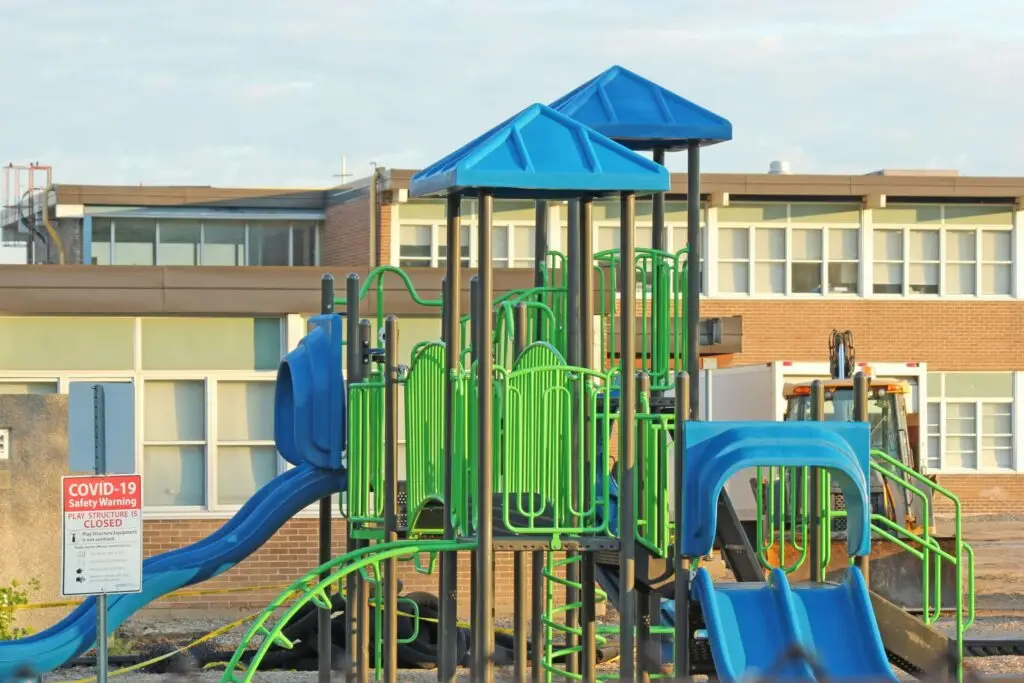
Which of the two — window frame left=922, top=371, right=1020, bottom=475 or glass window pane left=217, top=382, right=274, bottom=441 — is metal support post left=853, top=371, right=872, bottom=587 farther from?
window frame left=922, top=371, right=1020, bottom=475

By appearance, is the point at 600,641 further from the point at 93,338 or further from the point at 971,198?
the point at 971,198

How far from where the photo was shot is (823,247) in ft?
124

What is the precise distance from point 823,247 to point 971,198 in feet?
11.5

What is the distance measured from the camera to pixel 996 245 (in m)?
38.2

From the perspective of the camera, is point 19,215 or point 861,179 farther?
point 19,215

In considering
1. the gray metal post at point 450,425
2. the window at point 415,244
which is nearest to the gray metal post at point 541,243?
the gray metal post at point 450,425

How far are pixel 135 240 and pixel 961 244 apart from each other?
65.2 ft

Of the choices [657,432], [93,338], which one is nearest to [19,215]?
[93,338]

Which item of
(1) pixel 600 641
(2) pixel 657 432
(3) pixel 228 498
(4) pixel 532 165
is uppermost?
(4) pixel 532 165

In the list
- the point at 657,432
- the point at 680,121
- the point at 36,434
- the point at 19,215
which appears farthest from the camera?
the point at 19,215

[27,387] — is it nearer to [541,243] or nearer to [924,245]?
[541,243]

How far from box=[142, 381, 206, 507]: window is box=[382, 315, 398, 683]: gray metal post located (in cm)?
764

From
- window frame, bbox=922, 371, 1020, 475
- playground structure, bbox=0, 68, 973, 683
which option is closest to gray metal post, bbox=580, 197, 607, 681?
playground structure, bbox=0, 68, 973, 683

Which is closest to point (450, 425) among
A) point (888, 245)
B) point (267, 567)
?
point (267, 567)
